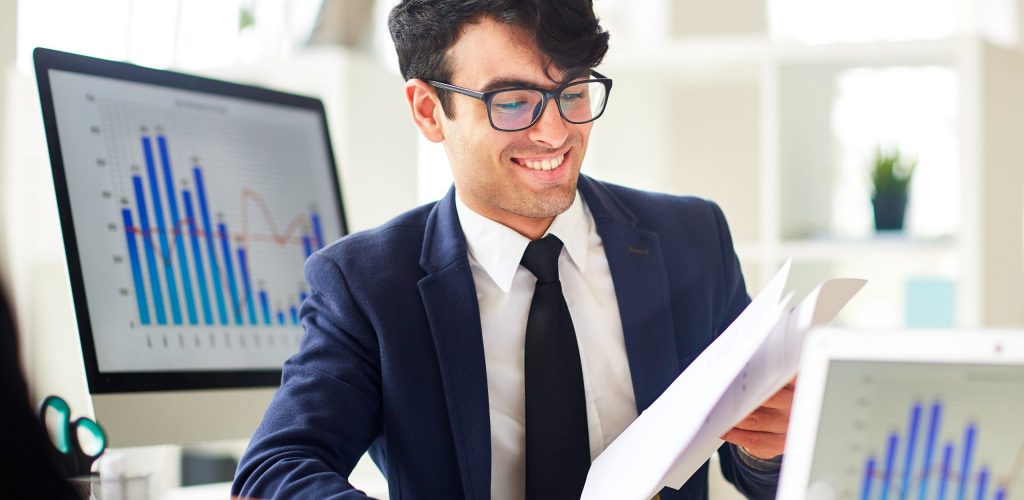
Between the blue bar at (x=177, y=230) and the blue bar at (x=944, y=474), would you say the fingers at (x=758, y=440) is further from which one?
the blue bar at (x=177, y=230)

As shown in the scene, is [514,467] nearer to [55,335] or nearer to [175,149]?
[175,149]

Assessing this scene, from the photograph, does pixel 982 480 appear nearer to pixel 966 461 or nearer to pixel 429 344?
pixel 966 461

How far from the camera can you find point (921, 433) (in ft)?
2.78

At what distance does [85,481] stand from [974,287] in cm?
239

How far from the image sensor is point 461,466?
1.48m

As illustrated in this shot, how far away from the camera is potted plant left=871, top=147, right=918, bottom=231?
10.2 ft

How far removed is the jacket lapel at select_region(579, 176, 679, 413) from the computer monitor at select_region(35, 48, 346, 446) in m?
0.64

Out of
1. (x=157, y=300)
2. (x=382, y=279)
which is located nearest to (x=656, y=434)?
(x=382, y=279)

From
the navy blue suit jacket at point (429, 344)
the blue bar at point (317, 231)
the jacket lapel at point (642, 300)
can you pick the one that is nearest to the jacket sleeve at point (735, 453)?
the navy blue suit jacket at point (429, 344)

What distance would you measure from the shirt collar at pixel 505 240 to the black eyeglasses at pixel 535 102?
141mm

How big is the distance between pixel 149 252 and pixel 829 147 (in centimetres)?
216

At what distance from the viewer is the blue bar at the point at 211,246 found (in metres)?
1.88

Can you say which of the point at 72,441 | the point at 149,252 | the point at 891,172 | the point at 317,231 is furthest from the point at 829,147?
the point at 72,441

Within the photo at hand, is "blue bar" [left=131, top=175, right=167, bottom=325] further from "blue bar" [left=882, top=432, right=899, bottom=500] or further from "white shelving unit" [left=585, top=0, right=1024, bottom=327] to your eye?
"white shelving unit" [left=585, top=0, right=1024, bottom=327]
